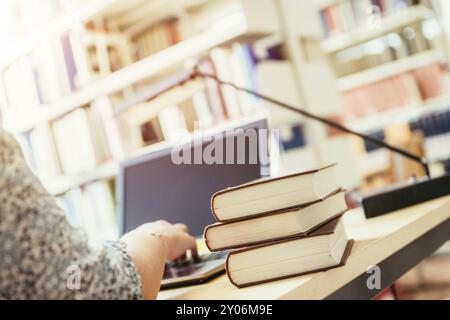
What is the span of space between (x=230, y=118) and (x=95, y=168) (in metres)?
0.78

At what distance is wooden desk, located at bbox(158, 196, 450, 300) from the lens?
26.4 inches

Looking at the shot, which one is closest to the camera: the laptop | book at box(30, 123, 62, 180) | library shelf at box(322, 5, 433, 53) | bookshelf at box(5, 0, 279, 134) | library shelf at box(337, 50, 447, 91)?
the laptop

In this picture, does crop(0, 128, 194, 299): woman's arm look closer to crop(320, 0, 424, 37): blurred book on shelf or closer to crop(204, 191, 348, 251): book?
crop(204, 191, 348, 251): book

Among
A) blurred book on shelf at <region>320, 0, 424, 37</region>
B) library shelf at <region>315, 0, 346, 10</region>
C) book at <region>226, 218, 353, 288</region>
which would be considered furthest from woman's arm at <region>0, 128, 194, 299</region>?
library shelf at <region>315, 0, 346, 10</region>

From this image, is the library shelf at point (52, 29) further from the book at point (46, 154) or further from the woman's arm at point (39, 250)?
the woman's arm at point (39, 250)

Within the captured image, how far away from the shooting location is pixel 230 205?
0.75m

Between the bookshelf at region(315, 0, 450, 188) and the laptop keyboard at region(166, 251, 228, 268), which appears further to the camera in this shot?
the bookshelf at region(315, 0, 450, 188)

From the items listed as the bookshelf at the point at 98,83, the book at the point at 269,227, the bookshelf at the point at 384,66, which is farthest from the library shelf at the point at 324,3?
the book at the point at 269,227

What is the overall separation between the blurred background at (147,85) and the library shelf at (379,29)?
55 cm

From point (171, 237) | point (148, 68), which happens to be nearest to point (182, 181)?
point (171, 237)

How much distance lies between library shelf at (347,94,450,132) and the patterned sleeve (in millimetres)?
3458

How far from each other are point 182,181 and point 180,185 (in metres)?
0.01

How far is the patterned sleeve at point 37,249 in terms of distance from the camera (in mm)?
588

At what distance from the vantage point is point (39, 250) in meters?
0.59
